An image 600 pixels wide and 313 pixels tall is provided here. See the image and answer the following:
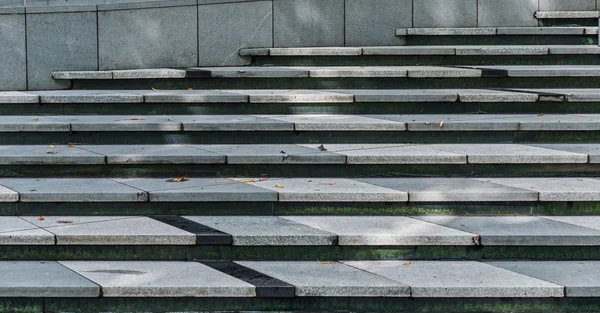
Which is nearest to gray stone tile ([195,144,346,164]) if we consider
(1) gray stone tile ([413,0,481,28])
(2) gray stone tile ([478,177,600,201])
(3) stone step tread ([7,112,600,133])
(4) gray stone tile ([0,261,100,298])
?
(3) stone step tread ([7,112,600,133])

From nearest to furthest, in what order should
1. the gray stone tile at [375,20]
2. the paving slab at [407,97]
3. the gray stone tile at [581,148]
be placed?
the gray stone tile at [581,148] < the paving slab at [407,97] < the gray stone tile at [375,20]

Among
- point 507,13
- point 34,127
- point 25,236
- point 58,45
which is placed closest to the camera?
point 25,236

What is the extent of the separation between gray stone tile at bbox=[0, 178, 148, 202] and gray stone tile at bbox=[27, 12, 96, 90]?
10.0 ft

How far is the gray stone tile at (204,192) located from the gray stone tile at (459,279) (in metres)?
0.98

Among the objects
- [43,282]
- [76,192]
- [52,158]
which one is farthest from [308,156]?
[43,282]

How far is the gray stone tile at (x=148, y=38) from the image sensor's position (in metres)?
10.3

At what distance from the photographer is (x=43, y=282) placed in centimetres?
571

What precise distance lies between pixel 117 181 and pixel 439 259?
2574mm

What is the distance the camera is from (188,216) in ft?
22.2

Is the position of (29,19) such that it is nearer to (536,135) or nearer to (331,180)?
(331,180)

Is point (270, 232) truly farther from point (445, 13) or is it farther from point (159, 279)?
point (445, 13)

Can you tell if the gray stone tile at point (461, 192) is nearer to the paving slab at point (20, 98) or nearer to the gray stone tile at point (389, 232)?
the gray stone tile at point (389, 232)

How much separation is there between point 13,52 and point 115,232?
172 inches

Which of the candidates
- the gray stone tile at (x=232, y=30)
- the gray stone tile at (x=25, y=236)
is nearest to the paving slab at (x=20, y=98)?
the gray stone tile at (x=232, y=30)
